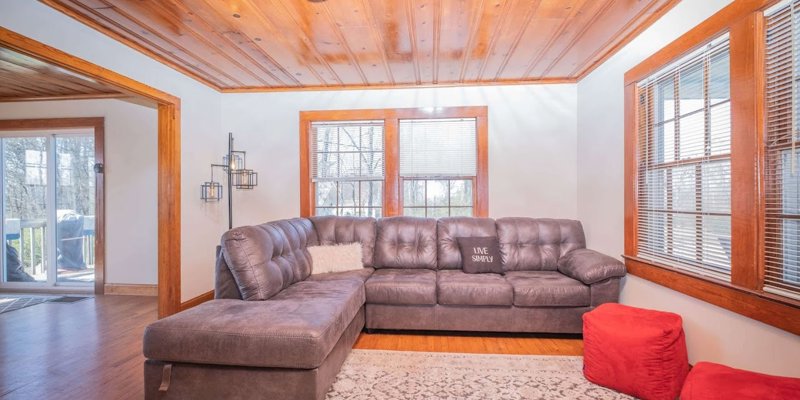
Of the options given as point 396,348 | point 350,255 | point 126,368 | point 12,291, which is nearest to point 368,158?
point 350,255

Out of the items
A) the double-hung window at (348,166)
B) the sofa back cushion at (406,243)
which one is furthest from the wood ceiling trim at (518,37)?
the sofa back cushion at (406,243)

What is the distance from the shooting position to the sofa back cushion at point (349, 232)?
11.3 feet

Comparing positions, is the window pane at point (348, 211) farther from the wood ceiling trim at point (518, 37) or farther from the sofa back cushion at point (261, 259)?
the wood ceiling trim at point (518, 37)

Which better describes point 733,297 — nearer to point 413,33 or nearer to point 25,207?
point 413,33

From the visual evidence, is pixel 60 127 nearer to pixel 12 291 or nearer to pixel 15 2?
pixel 12 291

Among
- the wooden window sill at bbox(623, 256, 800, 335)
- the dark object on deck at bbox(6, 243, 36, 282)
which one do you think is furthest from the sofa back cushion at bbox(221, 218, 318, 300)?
Result: the dark object on deck at bbox(6, 243, 36, 282)

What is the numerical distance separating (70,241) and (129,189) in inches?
49.9

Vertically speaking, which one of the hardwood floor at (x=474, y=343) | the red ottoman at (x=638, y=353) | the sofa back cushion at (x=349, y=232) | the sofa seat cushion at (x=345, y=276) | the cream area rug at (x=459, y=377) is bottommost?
the hardwood floor at (x=474, y=343)

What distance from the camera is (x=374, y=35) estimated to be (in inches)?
106

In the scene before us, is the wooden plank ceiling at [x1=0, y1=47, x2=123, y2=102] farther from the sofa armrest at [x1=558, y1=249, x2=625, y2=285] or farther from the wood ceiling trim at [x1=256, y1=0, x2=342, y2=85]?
the sofa armrest at [x1=558, y1=249, x2=625, y2=285]

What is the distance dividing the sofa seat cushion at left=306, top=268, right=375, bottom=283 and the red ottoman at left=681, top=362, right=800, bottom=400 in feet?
7.08

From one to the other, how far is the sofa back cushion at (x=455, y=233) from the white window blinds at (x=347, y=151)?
3.50 feet

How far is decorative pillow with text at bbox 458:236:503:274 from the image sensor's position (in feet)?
10.4

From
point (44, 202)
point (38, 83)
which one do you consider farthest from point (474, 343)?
point (44, 202)
